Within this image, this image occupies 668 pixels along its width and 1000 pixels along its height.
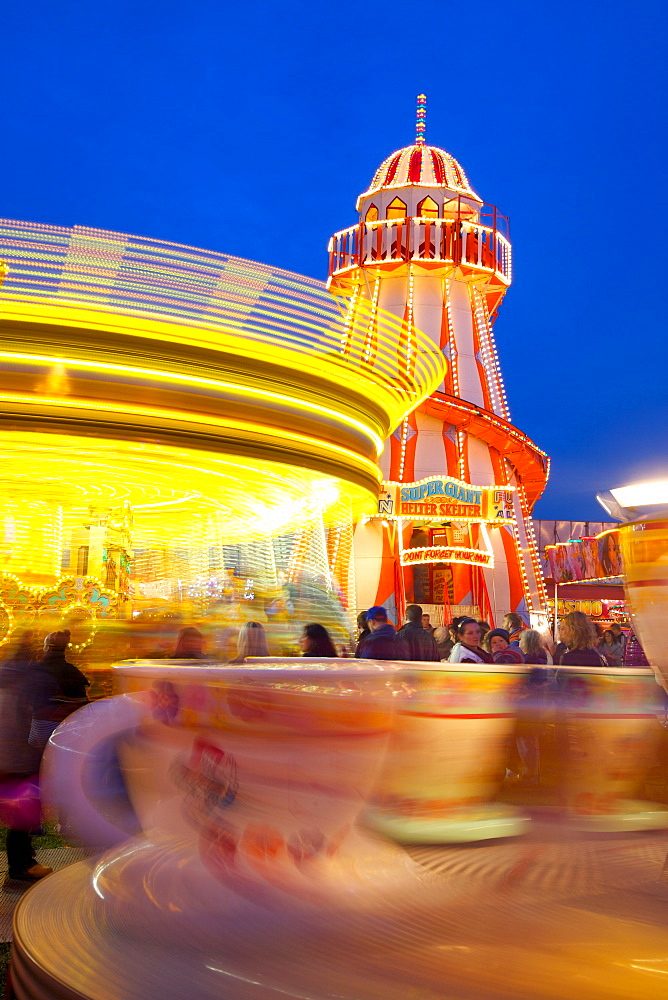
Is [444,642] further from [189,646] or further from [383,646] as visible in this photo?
[189,646]

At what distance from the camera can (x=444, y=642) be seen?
8.18 meters

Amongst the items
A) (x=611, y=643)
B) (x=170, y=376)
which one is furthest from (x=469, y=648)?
(x=611, y=643)

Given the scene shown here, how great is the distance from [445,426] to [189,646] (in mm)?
16408

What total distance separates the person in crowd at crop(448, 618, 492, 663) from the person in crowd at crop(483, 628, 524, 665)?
0.16m

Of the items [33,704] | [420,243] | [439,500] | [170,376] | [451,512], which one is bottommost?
[33,704]

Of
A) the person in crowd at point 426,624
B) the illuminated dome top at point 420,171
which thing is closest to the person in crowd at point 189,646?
the person in crowd at point 426,624

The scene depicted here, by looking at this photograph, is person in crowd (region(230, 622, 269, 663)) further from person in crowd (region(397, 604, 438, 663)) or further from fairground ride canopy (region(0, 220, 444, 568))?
person in crowd (region(397, 604, 438, 663))

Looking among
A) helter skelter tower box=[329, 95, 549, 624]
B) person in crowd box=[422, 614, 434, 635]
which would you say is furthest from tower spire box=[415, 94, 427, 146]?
person in crowd box=[422, 614, 434, 635]

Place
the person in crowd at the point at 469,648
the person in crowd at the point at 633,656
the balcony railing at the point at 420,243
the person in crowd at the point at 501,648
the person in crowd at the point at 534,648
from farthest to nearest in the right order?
the balcony railing at the point at 420,243, the person in crowd at the point at 633,656, the person in crowd at the point at 501,648, the person in crowd at the point at 534,648, the person in crowd at the point at 469,648

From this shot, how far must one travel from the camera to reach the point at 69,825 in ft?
9.05

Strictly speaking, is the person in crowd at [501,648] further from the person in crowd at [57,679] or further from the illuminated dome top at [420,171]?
the illuminated dome top at [420,171]

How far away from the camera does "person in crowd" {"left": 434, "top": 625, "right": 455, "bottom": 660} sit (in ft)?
24.0

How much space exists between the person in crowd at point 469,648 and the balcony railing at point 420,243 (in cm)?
1626

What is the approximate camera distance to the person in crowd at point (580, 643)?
5.45m
